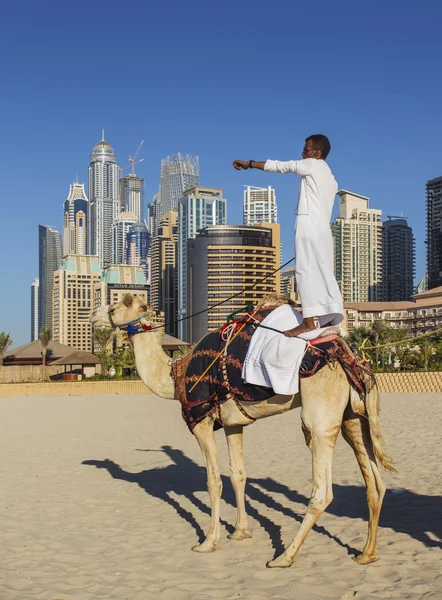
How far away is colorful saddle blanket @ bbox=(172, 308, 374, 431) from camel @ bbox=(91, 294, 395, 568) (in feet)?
0.28

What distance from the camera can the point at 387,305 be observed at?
140 meters

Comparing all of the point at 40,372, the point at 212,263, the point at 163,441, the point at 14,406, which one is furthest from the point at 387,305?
the point at 163,441

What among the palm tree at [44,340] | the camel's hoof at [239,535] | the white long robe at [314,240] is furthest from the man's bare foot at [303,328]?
the palm tree at [44,340]

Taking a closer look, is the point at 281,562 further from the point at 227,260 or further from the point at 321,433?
the point at 227,260

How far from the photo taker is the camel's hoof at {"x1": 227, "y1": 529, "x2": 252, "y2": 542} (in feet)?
23.7

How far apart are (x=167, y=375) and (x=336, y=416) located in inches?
86.0

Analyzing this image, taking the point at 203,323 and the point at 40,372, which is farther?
the point at 203,323

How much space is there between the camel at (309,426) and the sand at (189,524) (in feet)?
1.00

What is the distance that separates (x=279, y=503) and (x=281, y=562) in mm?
2850

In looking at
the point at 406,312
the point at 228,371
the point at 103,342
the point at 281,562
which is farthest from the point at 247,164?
the point at 406,312

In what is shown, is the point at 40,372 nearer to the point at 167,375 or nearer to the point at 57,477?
the point at 57,477

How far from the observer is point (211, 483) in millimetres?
6906

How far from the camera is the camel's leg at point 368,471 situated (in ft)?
20.5

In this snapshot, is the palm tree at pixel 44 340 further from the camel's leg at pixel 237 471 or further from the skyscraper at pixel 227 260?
the skyscraper at pixel 227 260
